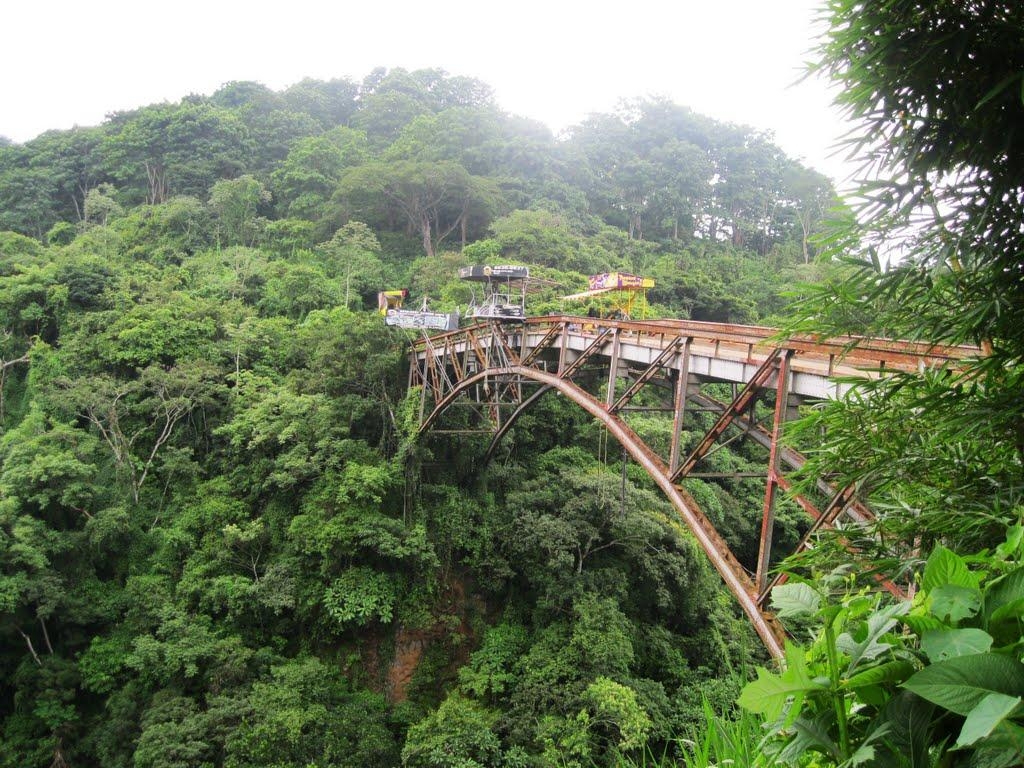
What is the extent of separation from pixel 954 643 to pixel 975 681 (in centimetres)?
11

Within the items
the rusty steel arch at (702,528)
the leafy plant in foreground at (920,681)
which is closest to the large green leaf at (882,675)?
the leafy plant in foreground at (920,681)

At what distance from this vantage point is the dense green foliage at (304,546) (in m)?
11.7

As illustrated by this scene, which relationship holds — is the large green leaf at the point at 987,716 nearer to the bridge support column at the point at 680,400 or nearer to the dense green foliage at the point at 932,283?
the dense green foliage at the point at 932,283

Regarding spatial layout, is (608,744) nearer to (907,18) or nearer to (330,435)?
(330,435)

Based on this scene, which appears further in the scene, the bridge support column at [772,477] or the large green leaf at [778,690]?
the bridge support column at [772,477]

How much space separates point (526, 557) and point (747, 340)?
9.06 m

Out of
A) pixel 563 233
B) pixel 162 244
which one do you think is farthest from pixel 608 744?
pixel 162 244

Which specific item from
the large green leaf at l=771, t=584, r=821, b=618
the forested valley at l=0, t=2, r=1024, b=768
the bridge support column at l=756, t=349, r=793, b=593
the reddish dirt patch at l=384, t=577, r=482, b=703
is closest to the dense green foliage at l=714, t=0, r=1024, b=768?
the forested valley at l=0, t=2, r=1024, b=768

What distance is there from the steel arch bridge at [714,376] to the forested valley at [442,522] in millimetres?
585

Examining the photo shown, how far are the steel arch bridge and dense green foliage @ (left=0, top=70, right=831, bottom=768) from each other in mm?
1802

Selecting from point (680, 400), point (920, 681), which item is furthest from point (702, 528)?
point (920, 681)

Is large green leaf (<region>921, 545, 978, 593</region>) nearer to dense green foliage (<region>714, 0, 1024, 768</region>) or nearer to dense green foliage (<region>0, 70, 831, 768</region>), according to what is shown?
dense green foliage (<region>714, 0, 1024, 768</region>)

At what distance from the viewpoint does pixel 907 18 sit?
3.02 meters

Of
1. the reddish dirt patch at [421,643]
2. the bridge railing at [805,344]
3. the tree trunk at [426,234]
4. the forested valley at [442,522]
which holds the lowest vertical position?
the reddish dirt patch at [421,643]
